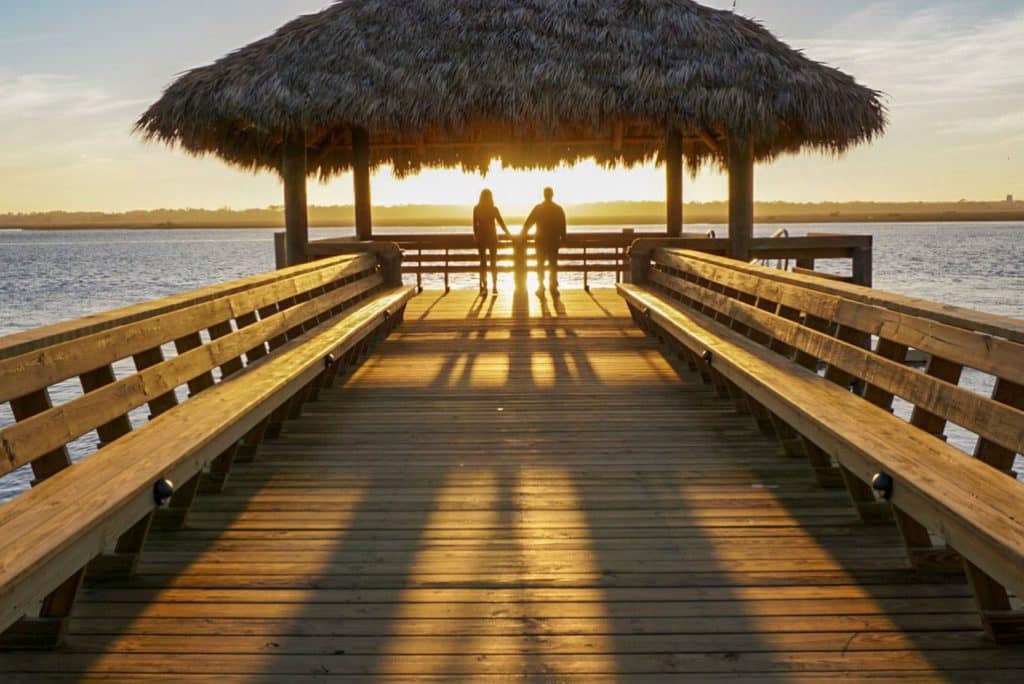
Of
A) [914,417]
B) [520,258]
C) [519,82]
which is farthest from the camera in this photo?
[520,258]

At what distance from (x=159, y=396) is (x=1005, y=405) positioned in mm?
A: 3100

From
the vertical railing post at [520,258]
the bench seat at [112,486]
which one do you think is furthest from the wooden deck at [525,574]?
the vertical railing post at [520,258]

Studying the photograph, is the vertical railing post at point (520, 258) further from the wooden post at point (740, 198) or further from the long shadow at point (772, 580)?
the long shadow at point (772, 580)

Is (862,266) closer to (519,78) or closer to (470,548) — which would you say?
(519,78)

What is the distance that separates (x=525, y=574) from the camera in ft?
12.0

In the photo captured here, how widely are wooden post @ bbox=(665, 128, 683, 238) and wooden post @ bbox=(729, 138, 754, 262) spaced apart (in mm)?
1320

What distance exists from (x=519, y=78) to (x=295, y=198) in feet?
9.53

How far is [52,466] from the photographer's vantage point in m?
3.31

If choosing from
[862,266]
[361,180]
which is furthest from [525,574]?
[361,180]

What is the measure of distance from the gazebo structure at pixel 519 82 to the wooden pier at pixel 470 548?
6.03m

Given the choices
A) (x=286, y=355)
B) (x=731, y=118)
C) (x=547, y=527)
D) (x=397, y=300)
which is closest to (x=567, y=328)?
(x=397, y=300)

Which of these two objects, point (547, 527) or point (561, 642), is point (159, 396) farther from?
point (561, 642)

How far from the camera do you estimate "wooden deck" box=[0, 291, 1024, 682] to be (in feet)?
9.70

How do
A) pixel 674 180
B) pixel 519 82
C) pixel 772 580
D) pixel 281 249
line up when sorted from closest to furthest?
1. pixel 772 580
2. pixel 519 82
3. pixel 281 249
4. pixel 674 180
